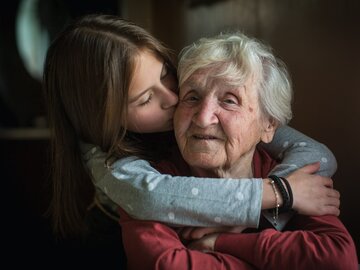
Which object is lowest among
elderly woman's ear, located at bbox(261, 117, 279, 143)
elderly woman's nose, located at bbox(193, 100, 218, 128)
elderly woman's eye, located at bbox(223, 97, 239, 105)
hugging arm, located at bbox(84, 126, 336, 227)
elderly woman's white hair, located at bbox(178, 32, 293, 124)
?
hugging arm, located at bbox(84, 126, 336, 227)

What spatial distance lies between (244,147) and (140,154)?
1.06 feet

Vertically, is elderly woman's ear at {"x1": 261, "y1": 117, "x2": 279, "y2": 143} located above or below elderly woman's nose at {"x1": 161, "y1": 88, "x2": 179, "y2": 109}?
below

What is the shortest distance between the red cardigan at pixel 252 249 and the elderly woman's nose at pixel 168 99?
1.12 ft

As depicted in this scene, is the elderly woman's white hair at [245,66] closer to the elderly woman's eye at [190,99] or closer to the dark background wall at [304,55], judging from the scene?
the elderly woman's eye at [190,99]

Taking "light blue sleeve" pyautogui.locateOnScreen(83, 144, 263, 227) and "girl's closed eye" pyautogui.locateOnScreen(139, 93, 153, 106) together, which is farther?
"girl's closed eye" pyautogui.locateOnScreen(139, 93, 153, 106)

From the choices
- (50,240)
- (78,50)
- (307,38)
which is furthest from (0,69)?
(307,38)

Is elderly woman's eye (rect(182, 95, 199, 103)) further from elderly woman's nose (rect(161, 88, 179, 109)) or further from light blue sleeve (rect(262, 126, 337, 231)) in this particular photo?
light blue sleeve (rect(262, 126, 337, 231))

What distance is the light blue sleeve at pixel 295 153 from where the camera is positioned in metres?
1.18

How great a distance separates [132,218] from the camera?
1.12m

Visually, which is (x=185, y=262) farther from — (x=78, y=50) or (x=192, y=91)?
(x=78, y=50)

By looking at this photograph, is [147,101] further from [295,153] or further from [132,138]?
[295,153]

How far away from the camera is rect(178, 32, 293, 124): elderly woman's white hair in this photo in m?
1.12

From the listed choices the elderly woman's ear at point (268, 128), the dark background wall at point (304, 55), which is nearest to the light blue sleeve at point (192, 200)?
Answer: the elderly woman's ear at point (268, 128)

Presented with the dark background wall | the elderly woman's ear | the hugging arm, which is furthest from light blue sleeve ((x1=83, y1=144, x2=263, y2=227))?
the dark background wall
